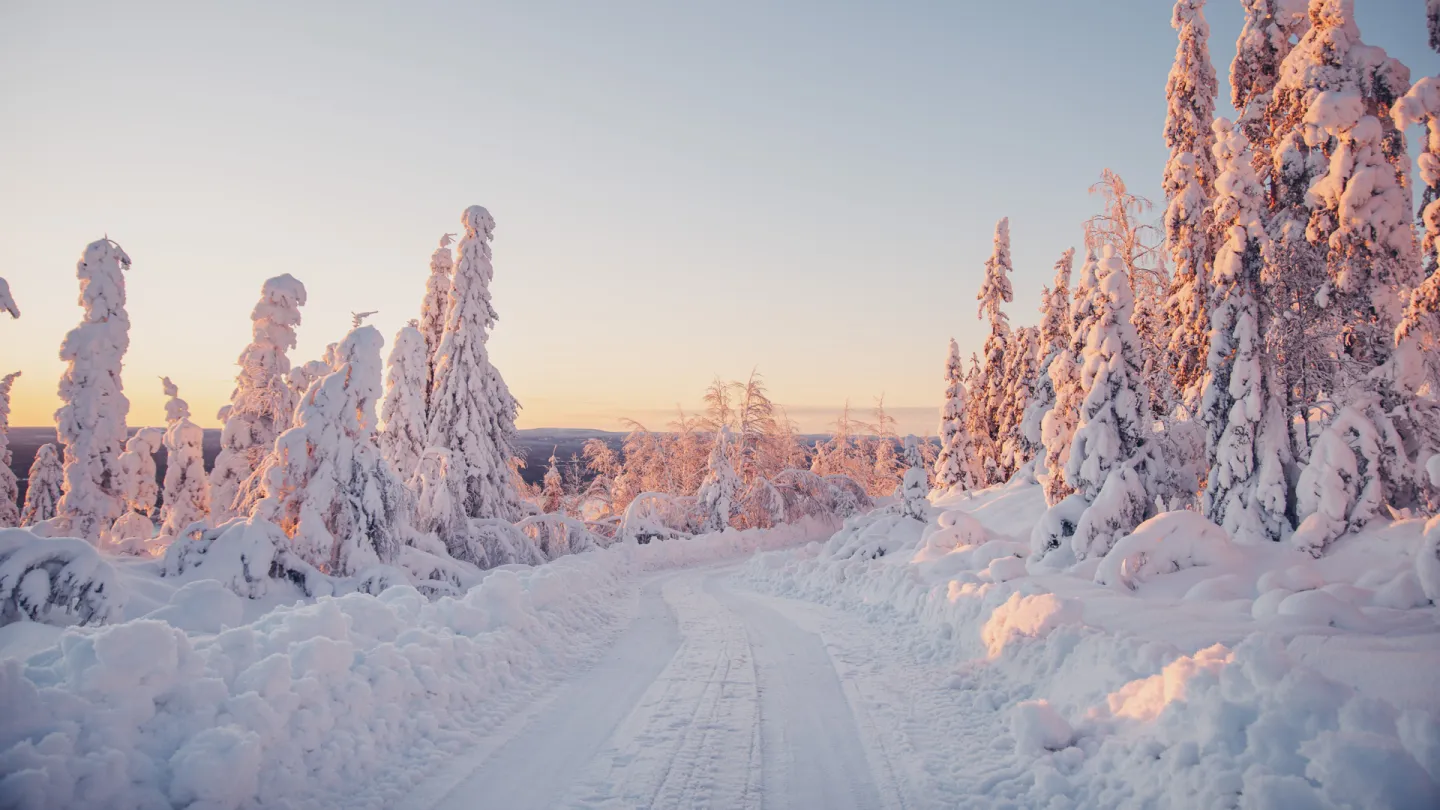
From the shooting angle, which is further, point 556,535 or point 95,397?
point 556,535

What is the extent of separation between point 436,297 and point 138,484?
11065 millimetres

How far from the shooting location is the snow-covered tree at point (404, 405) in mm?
20859

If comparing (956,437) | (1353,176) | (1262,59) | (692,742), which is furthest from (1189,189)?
(956,437)

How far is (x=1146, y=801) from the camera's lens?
4.74 metres

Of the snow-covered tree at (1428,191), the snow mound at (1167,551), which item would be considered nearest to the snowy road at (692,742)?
the snow mound at (1167,551)

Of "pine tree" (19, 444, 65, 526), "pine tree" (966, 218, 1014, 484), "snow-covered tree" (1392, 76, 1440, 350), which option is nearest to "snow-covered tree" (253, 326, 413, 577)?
"snow-covered tree" (1392, 76, 1440, 350)

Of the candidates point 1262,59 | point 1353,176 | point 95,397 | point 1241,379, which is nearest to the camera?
point 1353,176

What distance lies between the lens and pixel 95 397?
1748 cm

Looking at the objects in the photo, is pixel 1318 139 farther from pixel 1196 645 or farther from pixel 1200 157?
pixel 1196 645

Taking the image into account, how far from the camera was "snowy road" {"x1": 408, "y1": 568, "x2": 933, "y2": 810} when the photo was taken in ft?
17.3

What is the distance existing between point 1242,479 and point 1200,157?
8.93 m

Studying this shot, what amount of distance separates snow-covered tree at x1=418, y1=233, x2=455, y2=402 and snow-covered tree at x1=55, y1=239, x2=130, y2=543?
8137 mm

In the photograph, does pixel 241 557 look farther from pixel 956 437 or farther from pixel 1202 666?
pixel 956 437

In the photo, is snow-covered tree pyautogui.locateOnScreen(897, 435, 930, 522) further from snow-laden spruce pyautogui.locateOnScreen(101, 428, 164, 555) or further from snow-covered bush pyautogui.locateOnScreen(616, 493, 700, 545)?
snow-laden spruce pyautogui.locateOnScreen(101, 428, 164, 555)
